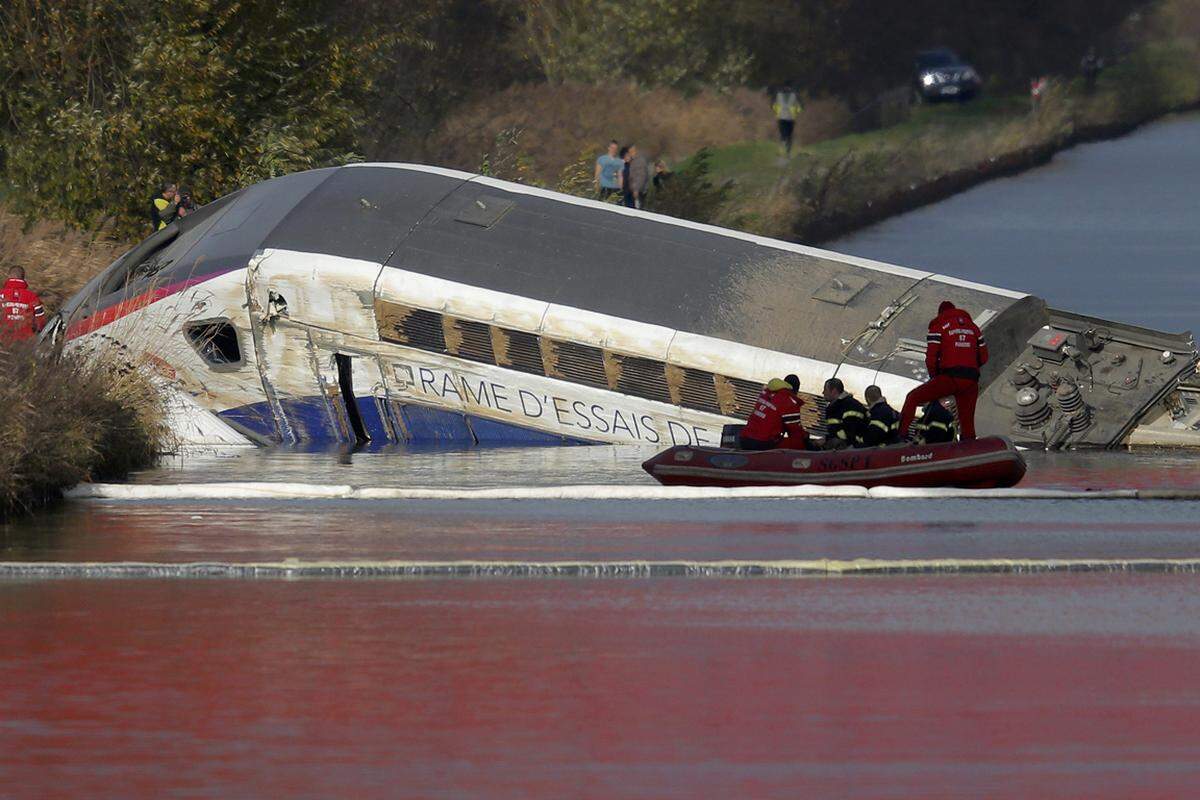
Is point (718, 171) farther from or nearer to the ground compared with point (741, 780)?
farther from the ground

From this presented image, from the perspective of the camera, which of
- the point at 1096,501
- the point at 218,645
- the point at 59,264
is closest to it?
the point at 218,645

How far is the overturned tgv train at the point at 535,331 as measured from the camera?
30344 mm

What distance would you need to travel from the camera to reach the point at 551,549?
23.3 metres

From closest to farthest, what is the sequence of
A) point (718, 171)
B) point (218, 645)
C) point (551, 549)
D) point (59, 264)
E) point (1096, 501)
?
point (218, 645), point (551, 549), point (1096, 501), point (59, 264), point (718, 171)

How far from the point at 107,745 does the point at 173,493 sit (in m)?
13.1

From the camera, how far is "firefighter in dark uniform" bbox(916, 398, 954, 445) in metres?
27.5

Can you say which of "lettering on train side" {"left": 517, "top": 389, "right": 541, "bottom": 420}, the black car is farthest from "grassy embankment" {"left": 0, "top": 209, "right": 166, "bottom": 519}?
the black car

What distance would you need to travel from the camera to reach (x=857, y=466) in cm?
2702

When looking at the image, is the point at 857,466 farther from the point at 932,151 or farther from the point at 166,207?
the point at 932,151

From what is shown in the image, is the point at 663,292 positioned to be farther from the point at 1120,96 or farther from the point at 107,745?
the point at 1120,96

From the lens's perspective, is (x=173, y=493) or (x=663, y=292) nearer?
(x=173, y=493)

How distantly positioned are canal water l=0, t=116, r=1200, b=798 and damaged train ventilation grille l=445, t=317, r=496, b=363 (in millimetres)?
2312

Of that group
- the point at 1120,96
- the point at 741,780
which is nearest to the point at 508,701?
the point at 741,780

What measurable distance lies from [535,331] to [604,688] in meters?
14.5
